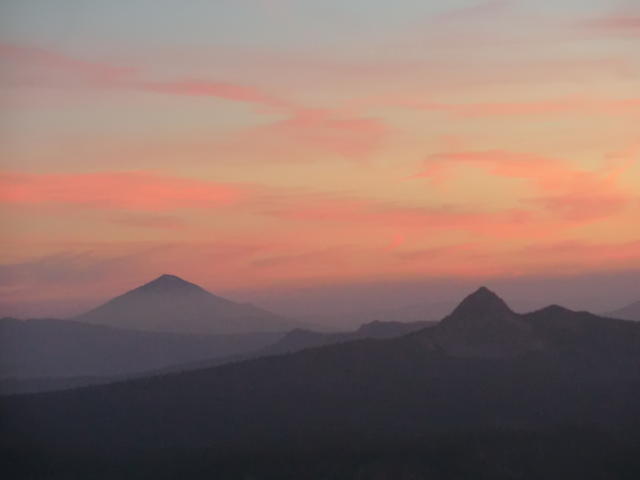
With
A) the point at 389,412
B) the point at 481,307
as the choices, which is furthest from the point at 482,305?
the point at 389,412

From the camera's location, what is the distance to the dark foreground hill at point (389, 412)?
142875 mm

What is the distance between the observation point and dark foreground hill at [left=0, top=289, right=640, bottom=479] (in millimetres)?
142875

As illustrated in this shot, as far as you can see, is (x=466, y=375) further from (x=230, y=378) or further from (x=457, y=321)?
(x=230, y=378)

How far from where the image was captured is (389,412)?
541 feet

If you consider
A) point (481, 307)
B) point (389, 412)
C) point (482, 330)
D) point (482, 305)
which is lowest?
point (389, 412)

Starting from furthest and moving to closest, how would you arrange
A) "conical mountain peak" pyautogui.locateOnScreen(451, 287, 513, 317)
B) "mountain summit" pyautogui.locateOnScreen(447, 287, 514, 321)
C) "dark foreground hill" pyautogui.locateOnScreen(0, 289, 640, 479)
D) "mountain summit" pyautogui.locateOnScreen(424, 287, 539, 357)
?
"conical mountain peak" pyautogui.locateOnScreen(451, 287, 513, 317), "mountain summit" pyautogui.locateOnScreen(447, 287, 514, 321), "mountain summit" pyautogui.locateOnScreen(424, 287, 539, 357), "dark foreground hill" pyautogui.locateOnScreen(0, 289, 640, 479)

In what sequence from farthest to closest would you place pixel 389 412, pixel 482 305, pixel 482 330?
pixel 482 305 → pixel 482 330 → pixel 389 412

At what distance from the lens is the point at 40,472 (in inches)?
5659

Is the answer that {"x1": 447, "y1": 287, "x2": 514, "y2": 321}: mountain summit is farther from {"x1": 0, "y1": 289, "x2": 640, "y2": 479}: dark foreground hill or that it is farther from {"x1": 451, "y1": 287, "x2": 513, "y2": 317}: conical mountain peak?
{"x1": 0, "y1": 289, "x2": 640, "y2": 479}: dark foreground hill

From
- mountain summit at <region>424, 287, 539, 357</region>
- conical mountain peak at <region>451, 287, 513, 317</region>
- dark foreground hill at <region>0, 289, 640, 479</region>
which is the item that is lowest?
dark foreground hill at <region>0, 289, 640, 479</region>

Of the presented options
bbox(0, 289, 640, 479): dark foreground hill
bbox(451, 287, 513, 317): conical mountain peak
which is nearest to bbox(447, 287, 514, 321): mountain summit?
bbox(451, 287, 513, 317): conical mountain peak

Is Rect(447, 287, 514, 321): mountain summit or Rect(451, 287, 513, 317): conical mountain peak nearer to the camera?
Rect(447, 287, 514, 321): mountain summit

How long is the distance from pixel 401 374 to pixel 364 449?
33155 millimetres

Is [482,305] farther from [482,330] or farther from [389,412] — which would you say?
[389,412]
